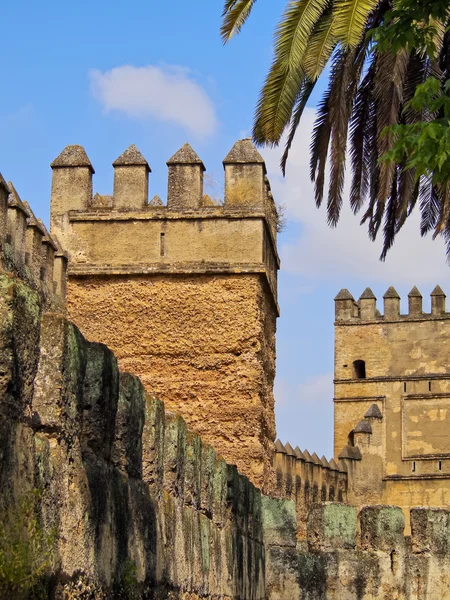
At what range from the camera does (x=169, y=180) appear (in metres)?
15.2

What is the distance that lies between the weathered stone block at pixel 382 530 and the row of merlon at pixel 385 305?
3312 centimetres

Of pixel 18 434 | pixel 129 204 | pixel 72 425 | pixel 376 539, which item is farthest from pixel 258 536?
pixel 18 434

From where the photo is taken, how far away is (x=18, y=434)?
407 centimetres

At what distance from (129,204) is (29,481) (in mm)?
11242

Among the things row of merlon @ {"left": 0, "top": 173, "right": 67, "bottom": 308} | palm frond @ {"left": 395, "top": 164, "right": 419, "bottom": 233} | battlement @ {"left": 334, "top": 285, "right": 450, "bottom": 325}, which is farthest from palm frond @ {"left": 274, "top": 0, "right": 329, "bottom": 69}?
battlement @ {"left": 334, "top": 285, "right": 450, "bottom": 325}

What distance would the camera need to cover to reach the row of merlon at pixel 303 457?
2980 centimetres

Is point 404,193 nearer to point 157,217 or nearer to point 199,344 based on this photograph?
point 199,344

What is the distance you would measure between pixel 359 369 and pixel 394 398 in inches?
72.3

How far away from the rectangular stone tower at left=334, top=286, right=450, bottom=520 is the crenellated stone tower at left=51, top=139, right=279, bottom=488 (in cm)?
2650

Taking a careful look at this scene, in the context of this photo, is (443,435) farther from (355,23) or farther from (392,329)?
(355,23)

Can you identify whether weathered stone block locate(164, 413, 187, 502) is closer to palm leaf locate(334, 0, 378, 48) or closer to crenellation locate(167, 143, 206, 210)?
palm leaf locate(334, 0, 378, 48)

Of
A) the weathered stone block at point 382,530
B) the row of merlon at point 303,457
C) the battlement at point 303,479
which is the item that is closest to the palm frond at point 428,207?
the weathered stone block at point 382,530

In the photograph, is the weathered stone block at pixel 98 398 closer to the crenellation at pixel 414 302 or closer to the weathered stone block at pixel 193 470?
the weathered stone block at pixel 193 470

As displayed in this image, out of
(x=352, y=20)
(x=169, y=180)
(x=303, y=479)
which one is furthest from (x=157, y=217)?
(x=303, y=479)
